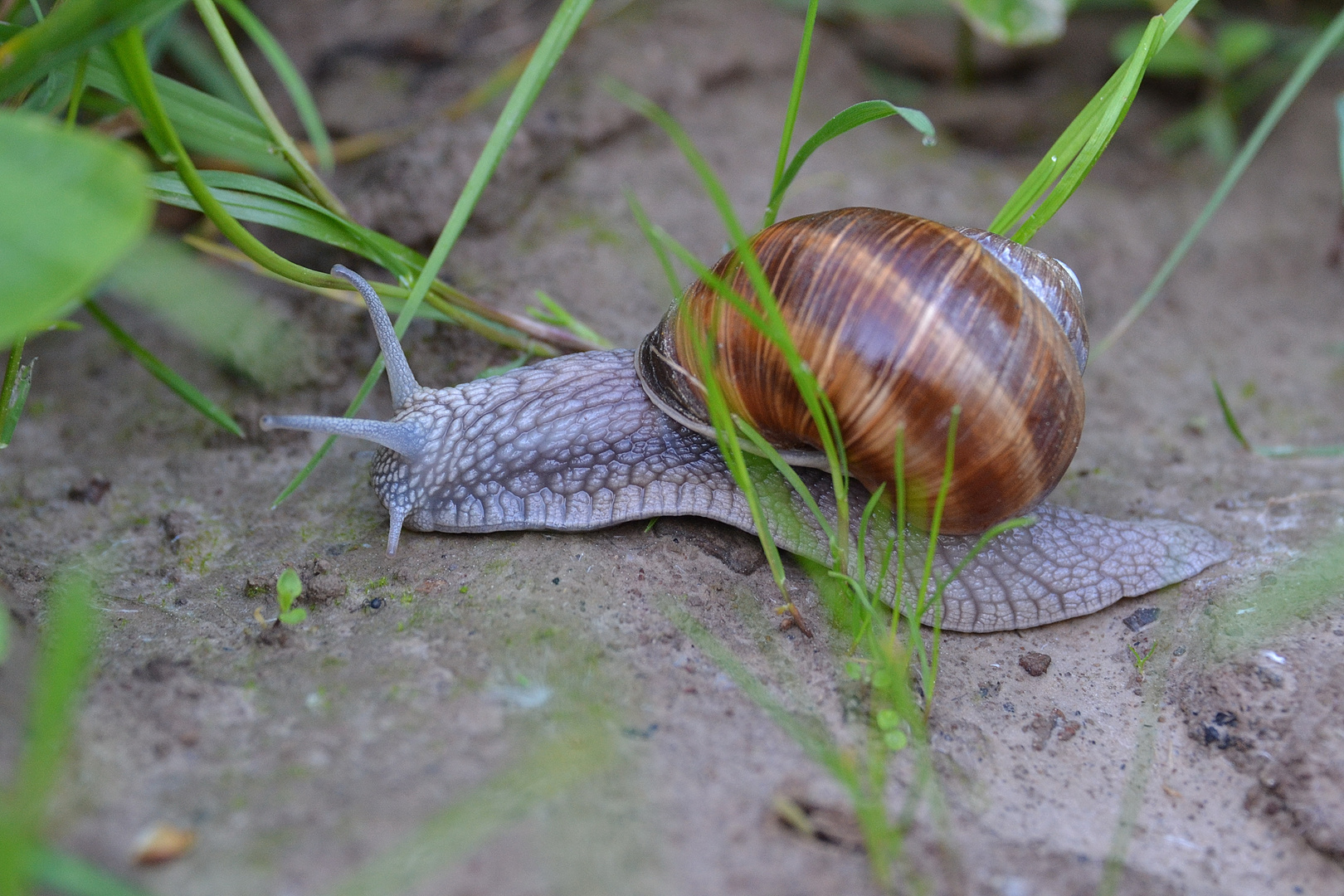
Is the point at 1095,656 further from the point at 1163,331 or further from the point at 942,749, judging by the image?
the point at 1163,331

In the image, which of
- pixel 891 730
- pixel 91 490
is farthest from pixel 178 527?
pixel 891 730

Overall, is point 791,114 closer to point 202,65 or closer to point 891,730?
point 891,730

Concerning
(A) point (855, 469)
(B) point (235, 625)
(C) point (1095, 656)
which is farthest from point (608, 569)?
(C) point (1095, 656)

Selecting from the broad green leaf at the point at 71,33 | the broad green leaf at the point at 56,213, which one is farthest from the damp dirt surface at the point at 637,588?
the broad green leaf at the point at 71,33

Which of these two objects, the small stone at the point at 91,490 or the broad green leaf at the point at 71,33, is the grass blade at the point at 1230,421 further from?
the small stone at the point at 91,490

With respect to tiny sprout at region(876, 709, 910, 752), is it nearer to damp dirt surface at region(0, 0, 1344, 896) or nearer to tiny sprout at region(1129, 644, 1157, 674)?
damp dirt surface at region(0, 0, 1344, 896)

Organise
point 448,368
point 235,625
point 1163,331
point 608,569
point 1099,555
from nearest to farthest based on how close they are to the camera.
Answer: point 235,625, point 608,569, point 1099,555, point 448,368, point 1163,331
